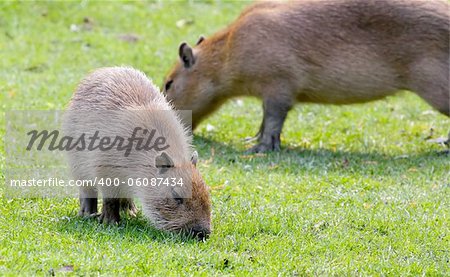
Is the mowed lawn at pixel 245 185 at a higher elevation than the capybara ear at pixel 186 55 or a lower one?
lower

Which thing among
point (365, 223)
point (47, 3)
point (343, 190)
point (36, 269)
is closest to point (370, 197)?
point (343, 190)

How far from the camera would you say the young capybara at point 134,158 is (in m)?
5.67

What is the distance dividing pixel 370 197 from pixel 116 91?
95.3 inches

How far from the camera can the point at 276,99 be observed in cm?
924

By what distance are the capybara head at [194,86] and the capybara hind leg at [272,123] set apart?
74 cm

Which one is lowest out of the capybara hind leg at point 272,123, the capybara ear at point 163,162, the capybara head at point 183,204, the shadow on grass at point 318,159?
the shadow on grass at point 318,159

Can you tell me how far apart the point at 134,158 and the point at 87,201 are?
23.5 inches

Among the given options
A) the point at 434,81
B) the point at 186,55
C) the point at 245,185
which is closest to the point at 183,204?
the point at 245,185

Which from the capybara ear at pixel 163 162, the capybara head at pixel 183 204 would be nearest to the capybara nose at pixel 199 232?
the capybara head at pixel 183 204

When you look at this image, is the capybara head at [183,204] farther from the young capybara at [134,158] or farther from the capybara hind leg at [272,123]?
the capybara hind leg at [272,123]

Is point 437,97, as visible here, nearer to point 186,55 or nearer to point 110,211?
point 186,55

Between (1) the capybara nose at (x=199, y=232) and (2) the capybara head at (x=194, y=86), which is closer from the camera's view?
(1) the capybara nose at (x=199, y=232)

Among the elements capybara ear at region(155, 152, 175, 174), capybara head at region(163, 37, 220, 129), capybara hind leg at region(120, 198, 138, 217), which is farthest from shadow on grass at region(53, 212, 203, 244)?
capybara head at region(163, 37, 220, 129)

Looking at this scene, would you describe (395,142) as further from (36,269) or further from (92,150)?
(36,269)
